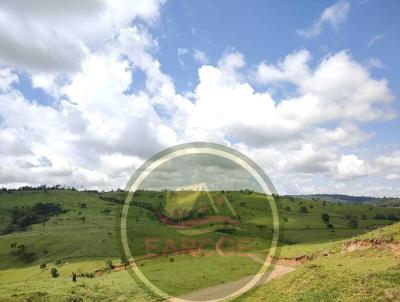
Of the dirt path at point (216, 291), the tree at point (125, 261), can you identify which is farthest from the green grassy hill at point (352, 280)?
the tree at point (125, 261)

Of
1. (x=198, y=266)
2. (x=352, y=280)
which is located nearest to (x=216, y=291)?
(x=352, y=280)

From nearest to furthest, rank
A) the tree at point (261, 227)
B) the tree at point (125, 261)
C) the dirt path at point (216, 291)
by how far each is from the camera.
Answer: the dirt path at point (216, 291)
the tree at point (125, 261)
the tree at point (261, 227)

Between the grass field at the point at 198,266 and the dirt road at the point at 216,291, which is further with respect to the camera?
the dirt road at the point at 216,291

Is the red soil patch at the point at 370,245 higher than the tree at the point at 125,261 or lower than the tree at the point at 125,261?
higher

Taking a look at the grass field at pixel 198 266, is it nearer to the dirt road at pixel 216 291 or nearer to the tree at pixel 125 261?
the dirt road at pixel 216 291

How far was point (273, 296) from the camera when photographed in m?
34.1

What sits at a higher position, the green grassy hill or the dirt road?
the green grassy hill

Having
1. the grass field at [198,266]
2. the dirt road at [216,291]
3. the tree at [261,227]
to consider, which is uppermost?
the tree at [261,227]

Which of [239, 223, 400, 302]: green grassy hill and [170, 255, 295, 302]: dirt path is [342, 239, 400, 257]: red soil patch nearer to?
[239, 223, 400, 302]: green grassy hill

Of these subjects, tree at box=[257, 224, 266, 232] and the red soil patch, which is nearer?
the red soil patch

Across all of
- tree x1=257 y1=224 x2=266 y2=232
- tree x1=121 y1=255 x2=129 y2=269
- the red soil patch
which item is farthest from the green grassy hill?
tree x1=257 y1=224 x2=266 y2=232

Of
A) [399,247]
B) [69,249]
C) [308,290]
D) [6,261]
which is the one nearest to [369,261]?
[399,247]

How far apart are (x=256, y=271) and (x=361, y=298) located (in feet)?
107

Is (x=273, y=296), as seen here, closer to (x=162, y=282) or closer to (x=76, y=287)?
(x=162, y=282)
